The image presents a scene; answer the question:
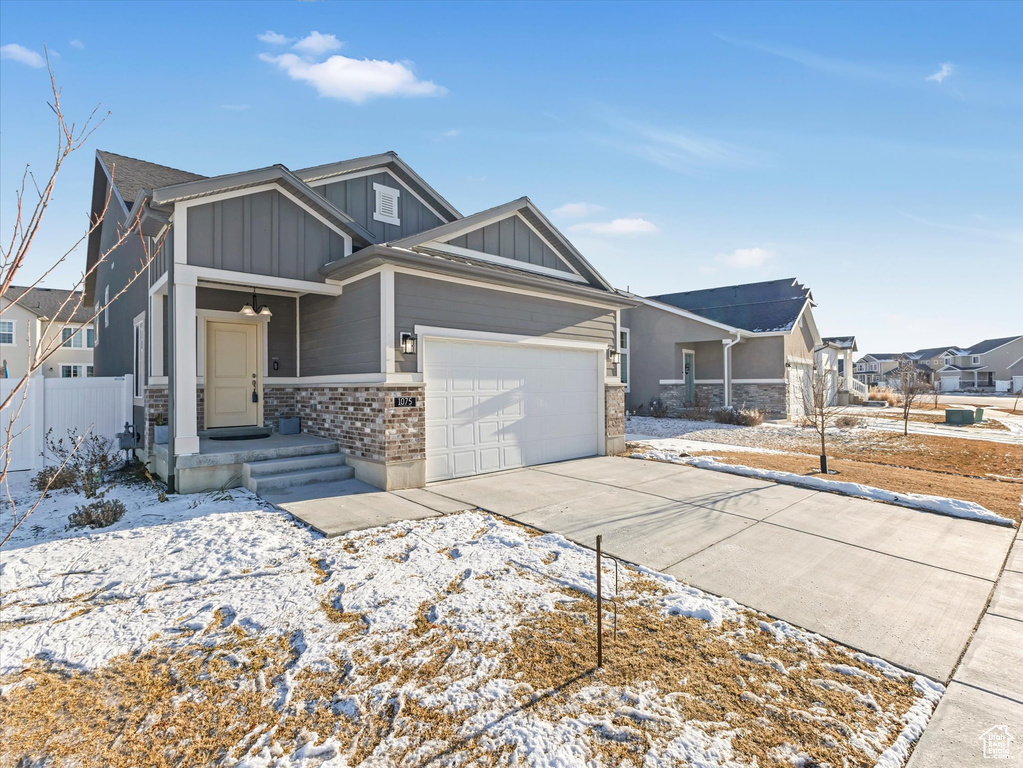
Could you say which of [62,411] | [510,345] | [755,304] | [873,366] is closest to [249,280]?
[510,345]

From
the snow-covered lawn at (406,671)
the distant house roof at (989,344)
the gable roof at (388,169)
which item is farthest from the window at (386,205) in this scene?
the distant house roof at (989,344)

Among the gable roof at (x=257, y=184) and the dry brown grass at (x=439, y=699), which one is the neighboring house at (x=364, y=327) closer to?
the gable roof at (x=257, y=184)

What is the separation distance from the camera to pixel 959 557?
192 inches

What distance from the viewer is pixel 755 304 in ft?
71.6

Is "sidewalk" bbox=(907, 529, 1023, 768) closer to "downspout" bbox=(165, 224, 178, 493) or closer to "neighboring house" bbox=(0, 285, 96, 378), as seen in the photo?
"downspout" bbox=(165, 224, 178, 493)

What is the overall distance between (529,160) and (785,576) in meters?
9.56

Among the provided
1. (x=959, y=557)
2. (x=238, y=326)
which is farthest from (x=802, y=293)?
(x=238, y=326)

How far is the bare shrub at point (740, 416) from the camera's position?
17.0 metres

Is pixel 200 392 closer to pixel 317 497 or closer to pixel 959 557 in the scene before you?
pixel 317 497

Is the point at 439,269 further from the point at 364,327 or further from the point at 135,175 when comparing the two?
the point at 135,175

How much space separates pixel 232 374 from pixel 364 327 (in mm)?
3612

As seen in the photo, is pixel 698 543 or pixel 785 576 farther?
pixel 698 543

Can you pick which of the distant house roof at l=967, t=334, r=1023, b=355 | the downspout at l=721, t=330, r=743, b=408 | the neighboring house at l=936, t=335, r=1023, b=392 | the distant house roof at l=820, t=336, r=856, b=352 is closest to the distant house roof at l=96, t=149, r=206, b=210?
the downspout at l=721, t=330, r=743, b=408

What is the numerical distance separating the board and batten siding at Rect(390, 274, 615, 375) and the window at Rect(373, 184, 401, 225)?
3838 mm
